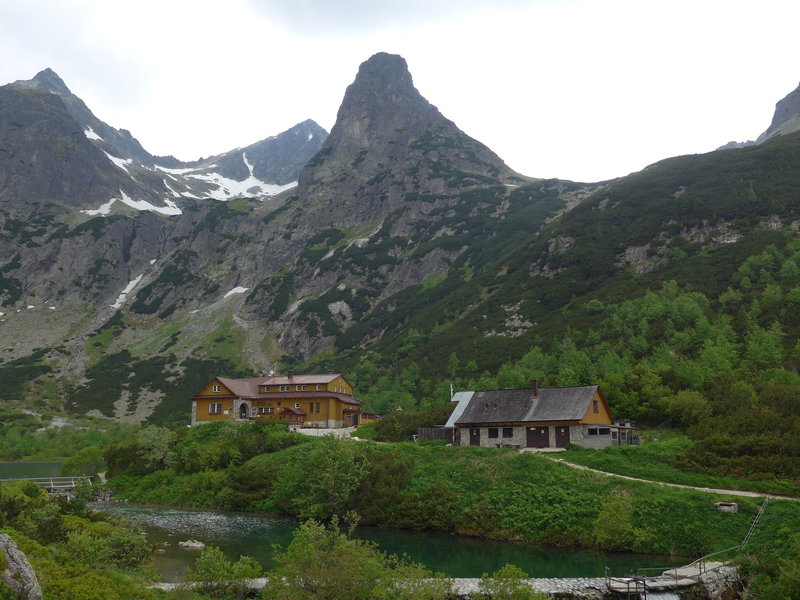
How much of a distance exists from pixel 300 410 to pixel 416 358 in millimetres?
29189

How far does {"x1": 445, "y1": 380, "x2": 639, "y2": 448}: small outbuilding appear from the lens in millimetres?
50906

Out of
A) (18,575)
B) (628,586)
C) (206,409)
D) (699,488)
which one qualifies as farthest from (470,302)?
(18,575)

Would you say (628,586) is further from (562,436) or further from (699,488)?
(562,436)

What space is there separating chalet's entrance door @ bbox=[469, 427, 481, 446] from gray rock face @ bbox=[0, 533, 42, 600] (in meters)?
43.6

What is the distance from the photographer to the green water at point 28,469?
238ft

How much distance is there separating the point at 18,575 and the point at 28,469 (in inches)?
3220

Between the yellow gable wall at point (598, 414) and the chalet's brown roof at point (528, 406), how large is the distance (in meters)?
0.61

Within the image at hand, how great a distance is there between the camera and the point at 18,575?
1556 cm

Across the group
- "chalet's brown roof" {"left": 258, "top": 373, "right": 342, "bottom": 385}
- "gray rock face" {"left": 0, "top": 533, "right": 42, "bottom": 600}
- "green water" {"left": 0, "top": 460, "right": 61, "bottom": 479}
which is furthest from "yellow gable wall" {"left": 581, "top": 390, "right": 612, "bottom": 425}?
"green water" {"left": 0, "top": 460, "right": 61, "bottom": 479}

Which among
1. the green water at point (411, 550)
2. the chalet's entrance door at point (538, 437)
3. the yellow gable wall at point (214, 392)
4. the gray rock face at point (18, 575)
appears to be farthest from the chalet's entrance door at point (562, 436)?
the yellow gable wall at point (214, 392)

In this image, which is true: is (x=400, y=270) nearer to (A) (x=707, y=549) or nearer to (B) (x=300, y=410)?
(B) (x=300, y=410)

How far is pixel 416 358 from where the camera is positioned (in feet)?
344

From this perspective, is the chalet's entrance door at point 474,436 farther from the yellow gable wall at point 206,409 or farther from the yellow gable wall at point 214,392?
the yellow gable wall at point 214,392

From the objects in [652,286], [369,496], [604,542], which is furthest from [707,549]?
[652,286]
